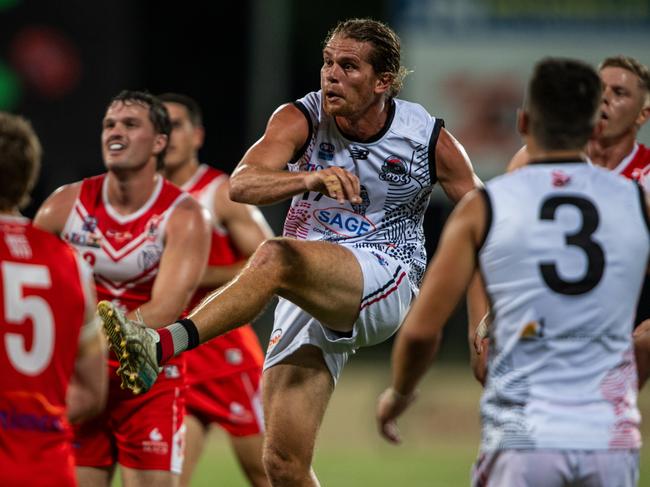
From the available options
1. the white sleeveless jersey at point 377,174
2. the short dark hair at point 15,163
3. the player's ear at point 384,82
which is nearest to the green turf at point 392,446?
the white sleeveless jersey at point 377,174

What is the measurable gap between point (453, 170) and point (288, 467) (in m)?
1.50

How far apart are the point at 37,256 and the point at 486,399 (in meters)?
1.45

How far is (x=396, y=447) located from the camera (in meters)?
11.8

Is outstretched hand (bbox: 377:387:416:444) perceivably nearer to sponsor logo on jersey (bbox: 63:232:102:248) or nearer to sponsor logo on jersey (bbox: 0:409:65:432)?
sponsor logo on jersey (bbox: 0:409:65:432)

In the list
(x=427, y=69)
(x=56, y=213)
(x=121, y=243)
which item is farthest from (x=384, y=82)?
(x=427, y=69)

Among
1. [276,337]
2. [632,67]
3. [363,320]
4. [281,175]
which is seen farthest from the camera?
[632,67]

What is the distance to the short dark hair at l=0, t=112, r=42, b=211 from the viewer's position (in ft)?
12.7

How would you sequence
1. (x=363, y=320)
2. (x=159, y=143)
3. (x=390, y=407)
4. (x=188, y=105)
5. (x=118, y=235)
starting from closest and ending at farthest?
(x=390, y=407) → (x=363, y=320) → (x=118, y=235) → (x=159, y=143) → (x=188, y=105)

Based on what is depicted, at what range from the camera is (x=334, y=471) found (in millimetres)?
10195

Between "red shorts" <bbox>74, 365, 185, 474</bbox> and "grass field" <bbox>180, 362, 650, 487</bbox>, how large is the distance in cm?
364

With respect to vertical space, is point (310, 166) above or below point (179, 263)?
above

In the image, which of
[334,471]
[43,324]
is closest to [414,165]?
[43,324]

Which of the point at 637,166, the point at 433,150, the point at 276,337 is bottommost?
the point at 276,337

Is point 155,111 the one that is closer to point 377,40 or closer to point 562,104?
point 377,40
